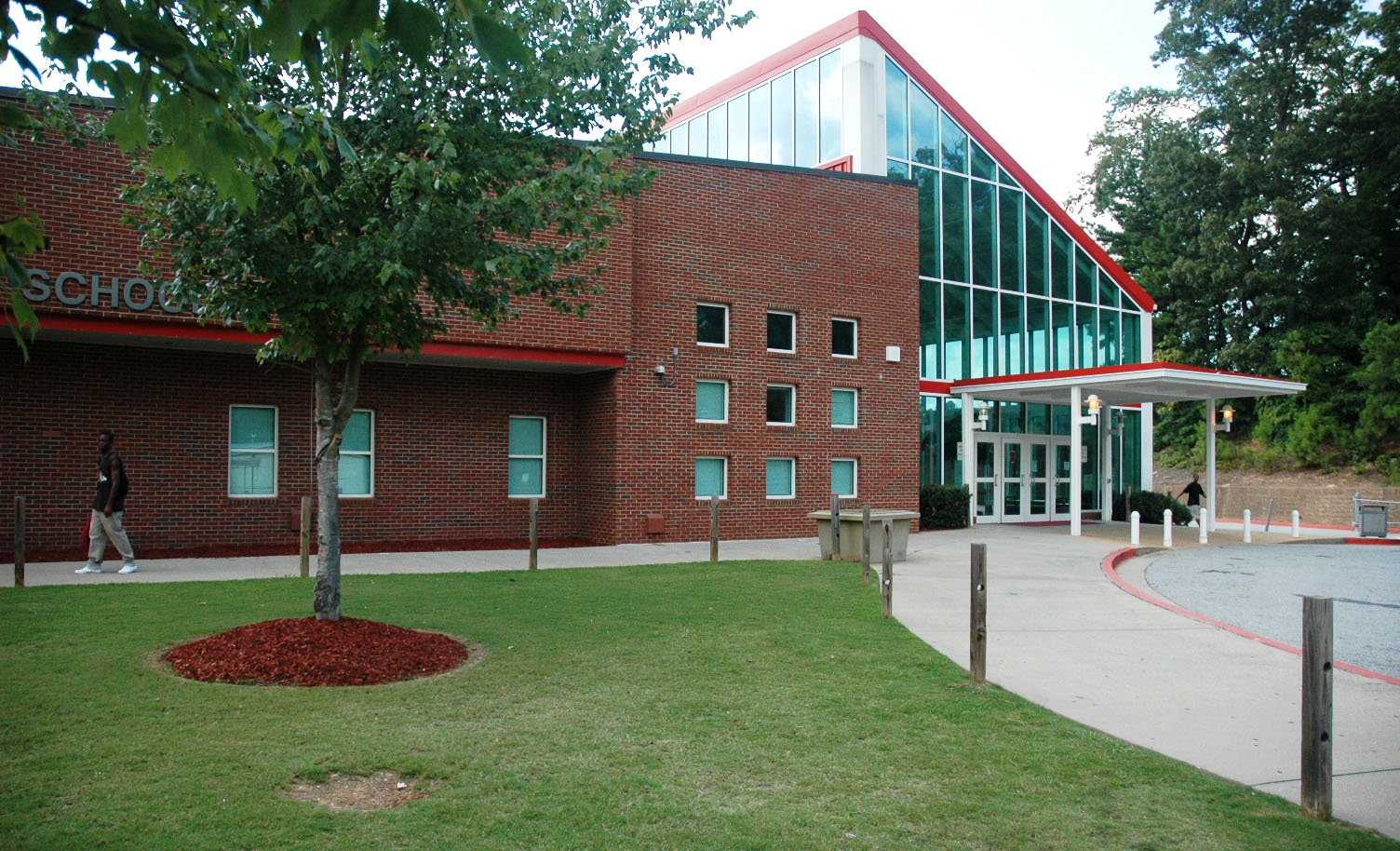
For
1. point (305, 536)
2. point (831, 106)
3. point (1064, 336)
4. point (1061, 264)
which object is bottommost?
point (305, 536)

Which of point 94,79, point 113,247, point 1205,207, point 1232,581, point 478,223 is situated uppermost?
point 1205,207

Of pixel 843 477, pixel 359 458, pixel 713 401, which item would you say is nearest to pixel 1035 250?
pixel 843 477

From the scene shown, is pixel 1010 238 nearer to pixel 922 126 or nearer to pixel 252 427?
pixel 922 126

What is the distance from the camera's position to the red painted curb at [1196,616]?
8.48 metres

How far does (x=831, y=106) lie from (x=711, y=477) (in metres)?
11.0

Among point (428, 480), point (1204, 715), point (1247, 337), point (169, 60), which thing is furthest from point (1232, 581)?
point (1247, 337)

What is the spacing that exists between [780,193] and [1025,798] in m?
17.4

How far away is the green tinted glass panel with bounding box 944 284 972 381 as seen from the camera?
26000 mm

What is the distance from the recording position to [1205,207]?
44.6 m

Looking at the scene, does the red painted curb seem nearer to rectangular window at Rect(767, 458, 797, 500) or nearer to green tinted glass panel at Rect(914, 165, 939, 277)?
rectangular window at Rect(767, 458, 797, 500)

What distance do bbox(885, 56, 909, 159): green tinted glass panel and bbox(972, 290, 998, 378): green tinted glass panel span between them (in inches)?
162

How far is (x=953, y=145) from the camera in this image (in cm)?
2662

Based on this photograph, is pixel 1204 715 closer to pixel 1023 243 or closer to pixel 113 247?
pixel 113 247

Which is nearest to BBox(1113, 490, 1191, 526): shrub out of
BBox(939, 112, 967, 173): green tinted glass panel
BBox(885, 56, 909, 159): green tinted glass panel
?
BBox(939, 112, 967, 173): green tinted glass panel
